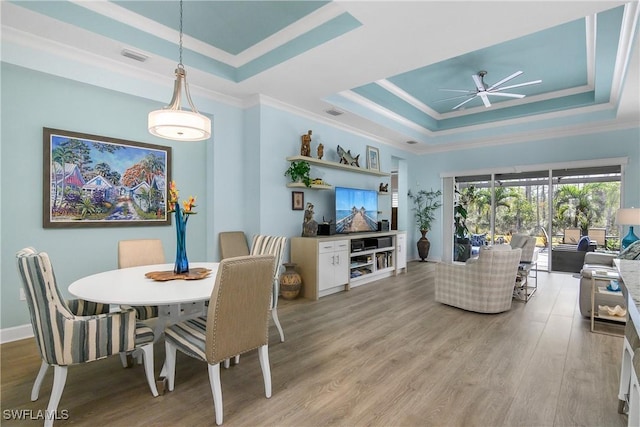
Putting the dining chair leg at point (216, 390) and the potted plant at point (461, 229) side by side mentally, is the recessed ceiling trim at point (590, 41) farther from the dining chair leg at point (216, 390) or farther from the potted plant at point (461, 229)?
the dining chair leg at point (216, 390)

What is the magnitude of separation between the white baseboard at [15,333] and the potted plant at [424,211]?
6.90m

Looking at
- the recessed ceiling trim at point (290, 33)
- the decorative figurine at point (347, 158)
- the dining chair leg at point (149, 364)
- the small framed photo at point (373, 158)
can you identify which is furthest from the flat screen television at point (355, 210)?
the dining chair leg at point (149, 364)

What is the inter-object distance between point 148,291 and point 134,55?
254cm

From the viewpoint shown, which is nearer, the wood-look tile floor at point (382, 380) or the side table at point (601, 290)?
the wood-look tile floor at point (382, 380)

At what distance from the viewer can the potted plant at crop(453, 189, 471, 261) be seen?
7359 mm

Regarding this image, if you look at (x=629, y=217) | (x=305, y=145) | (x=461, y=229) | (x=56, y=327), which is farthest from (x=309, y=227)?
(x=629, y=217)

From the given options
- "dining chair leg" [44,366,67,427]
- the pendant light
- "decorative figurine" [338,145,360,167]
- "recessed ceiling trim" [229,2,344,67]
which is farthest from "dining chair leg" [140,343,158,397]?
"decorative figurine" [338,145,360,167]

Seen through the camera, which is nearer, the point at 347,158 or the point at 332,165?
the point at 332,165

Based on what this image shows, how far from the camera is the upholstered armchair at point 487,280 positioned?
3.71 meters

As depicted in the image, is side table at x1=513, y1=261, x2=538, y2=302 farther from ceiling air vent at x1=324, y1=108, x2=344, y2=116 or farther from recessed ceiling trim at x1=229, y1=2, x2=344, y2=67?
recessed ceiling trim at x1=229, y1=2, x2=344, y2=67

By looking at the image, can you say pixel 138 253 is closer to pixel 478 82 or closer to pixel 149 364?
pixel 149 364

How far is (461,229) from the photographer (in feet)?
24.3

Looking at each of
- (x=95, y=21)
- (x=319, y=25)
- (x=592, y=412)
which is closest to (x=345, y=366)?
(x=592, y=412)

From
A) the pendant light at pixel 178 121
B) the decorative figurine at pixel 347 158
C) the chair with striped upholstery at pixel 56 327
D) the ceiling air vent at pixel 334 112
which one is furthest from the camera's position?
the decorative figurine at pixel 347 158
